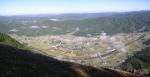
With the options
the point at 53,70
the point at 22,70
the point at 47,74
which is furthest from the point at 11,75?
the point at 53,70

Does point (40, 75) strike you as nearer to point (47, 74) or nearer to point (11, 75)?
point (47, 74)

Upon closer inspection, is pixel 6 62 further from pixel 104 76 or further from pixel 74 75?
pixel 104 76

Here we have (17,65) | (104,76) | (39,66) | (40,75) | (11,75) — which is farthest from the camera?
(104,76)

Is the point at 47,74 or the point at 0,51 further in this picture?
the point at 0,51

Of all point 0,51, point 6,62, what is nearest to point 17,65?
point 6,62

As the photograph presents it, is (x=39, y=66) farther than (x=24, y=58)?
No

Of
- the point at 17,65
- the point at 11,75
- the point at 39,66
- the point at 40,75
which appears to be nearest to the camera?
the point at 11,75

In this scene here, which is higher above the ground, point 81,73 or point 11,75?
point 11,75

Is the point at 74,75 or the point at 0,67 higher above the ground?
the point at 0,67

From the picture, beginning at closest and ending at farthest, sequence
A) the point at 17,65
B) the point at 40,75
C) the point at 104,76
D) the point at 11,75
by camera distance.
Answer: the point at 11,75, the point at 40,75, the point at 17,65, the point at 104,76
